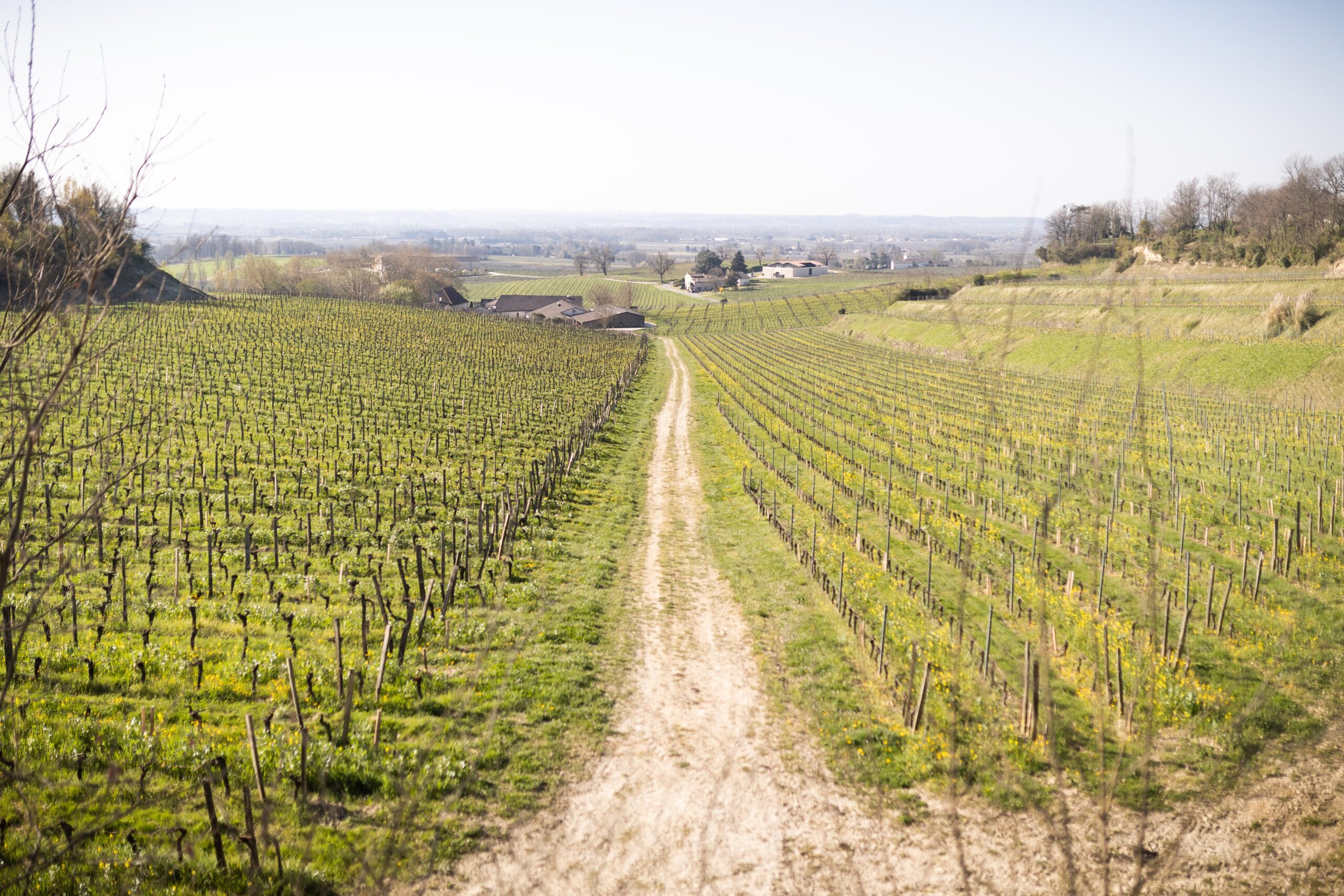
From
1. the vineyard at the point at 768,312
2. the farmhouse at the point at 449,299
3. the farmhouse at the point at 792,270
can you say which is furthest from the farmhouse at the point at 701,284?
the farmhouse at the point at 449,299

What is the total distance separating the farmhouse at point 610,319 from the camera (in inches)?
4001

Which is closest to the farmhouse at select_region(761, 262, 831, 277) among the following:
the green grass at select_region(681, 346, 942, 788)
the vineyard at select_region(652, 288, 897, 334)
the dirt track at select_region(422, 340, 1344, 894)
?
the vineyard at select_region(652, 288, 897, 334)

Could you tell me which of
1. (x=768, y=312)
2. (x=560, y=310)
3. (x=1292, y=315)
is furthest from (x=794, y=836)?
(x=768, y=312)

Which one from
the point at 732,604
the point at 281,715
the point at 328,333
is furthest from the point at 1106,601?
the point at 328,333

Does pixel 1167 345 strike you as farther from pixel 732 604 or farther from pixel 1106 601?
pixel 732 604

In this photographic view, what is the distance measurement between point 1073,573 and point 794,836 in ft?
31.6

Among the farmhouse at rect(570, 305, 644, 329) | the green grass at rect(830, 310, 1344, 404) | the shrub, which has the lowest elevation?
the green grass at rect(830, 310, 1344, 404)

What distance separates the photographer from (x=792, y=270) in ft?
603

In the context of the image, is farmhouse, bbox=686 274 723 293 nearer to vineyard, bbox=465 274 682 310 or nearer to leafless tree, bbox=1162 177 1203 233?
vineyard, bbox=465 274 682 310

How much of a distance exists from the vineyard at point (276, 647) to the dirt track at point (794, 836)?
0.95m

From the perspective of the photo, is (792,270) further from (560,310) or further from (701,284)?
(560,310)

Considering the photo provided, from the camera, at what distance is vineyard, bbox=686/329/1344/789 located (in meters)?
10.7

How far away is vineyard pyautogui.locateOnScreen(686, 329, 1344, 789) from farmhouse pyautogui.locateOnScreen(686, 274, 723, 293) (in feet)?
404

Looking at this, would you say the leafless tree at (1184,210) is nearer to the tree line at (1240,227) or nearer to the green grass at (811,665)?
the tree line at (1240,227)
